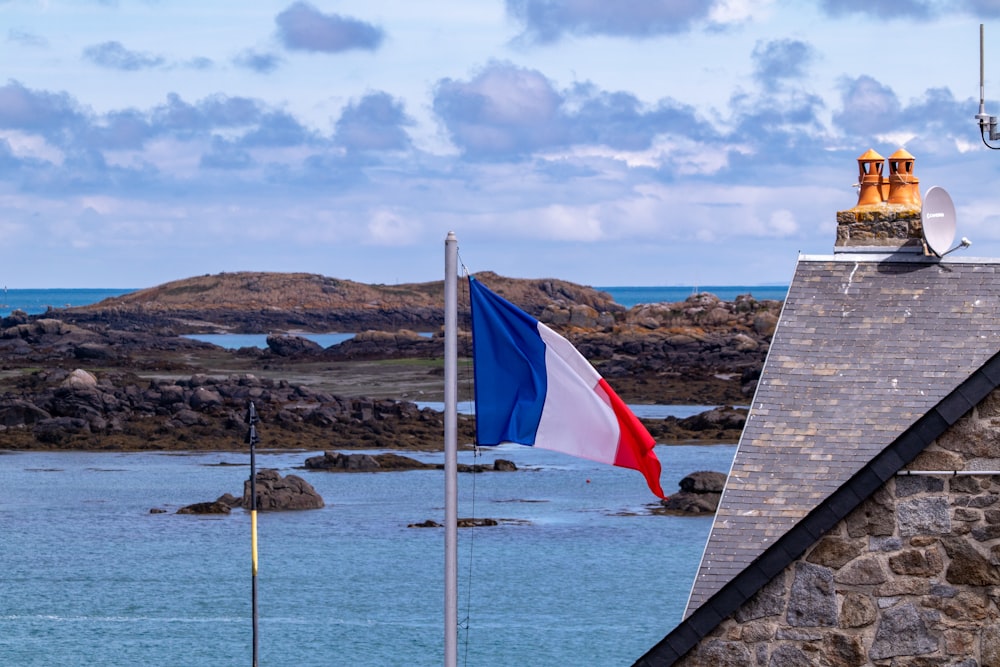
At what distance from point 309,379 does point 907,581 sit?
281ft

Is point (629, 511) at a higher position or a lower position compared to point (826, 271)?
lower

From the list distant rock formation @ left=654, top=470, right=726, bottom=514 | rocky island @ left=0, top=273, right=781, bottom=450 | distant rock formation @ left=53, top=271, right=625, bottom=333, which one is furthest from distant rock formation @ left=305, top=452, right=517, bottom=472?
distant rock formation @ left=53, top=271, right=625, bottom=333

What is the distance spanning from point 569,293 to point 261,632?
141 m

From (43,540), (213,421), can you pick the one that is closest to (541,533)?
(43,540)

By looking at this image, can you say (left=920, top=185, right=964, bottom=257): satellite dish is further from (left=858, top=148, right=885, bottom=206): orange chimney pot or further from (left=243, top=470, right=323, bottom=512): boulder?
(left=243, top=470, right=323, bottom=512): boulder

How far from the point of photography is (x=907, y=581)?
9312mm

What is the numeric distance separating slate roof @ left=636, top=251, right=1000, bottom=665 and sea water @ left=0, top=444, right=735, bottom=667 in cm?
2499

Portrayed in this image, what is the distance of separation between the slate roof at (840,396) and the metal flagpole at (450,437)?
1.27 metres

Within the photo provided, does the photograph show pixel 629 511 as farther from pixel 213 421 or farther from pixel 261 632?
pixel 213 421

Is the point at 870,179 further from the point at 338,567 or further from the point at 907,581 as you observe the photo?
the point at 338,567

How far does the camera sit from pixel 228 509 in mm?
55719

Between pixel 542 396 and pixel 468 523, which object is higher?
pixel 542 396

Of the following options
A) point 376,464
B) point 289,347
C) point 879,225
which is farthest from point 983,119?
point 289,347

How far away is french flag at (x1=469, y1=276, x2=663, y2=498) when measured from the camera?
9.63 m
